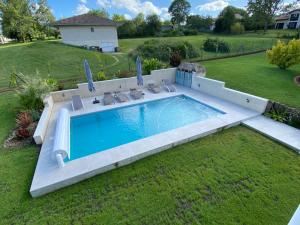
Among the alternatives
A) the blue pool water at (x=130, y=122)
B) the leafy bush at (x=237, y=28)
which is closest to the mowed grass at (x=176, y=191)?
the blue pool water at (x=130, y=122)

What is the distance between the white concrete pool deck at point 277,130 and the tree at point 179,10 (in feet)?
206

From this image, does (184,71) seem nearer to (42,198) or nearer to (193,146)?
(193,146)

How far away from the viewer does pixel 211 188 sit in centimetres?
430

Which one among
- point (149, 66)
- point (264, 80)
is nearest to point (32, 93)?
point (149, 66)

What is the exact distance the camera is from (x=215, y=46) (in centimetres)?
2289

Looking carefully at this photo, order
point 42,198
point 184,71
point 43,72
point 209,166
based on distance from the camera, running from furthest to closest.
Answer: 1. point 43,72
2. point 184,71
3. point 209,166
4. point 42,198

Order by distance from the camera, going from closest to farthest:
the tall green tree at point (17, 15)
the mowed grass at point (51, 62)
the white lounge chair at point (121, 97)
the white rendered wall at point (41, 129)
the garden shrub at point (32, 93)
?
the white rendered wall at point (41, 129), the garden shrub at point (32, 93), the white lounge chair at point (121, 97), the mowed grass at point (51, 62), the tall green tree at point (17, 15)

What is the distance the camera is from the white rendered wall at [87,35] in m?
24.7

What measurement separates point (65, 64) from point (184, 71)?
1228 cm

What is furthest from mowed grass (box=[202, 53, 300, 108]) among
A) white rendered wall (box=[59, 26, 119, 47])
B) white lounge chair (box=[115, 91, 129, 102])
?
white rendered wall (box=[59, 26, 119, 47])

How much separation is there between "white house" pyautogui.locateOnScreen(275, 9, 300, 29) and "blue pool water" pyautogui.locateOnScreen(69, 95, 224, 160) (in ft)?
184

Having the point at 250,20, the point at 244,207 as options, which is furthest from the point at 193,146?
the point at 250,20

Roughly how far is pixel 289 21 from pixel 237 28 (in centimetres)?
2138

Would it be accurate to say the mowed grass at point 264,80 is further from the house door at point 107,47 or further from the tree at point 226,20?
the tree at point 226,20
